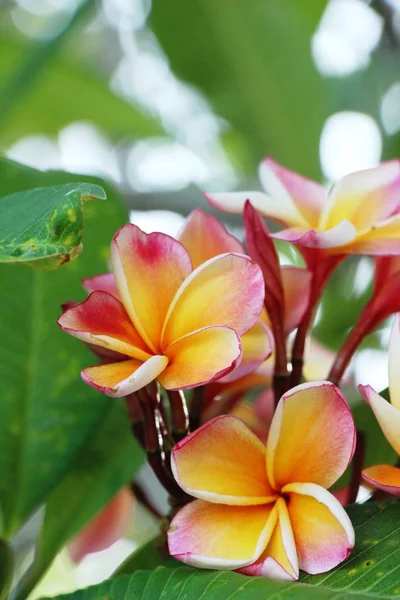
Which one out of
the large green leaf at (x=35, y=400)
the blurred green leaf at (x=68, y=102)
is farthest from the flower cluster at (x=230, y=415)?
the blurred green leaf at (x=68, y=102)

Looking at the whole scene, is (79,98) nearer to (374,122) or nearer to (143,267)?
(374,122)

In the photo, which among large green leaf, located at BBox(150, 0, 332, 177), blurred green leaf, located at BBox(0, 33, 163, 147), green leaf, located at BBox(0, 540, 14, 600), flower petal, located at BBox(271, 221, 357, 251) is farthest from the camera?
blurred green leaf, located at BBox(0, 33, 163, 147)

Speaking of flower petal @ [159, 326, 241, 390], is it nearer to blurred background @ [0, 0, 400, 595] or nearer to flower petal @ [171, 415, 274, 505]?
flower petal @ [171, 415, 274, 505]

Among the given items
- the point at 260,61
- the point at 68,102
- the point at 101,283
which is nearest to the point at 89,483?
the point at 101,283

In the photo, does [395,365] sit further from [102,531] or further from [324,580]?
[102,531]

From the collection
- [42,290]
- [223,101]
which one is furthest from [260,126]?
[42,290]

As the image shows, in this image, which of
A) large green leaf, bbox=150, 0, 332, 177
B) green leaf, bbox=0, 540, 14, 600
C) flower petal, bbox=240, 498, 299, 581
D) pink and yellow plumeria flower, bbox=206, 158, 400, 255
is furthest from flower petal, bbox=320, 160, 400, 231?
large green leaf, bbox=150, 0, 332, 177
